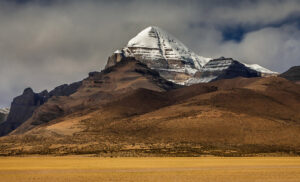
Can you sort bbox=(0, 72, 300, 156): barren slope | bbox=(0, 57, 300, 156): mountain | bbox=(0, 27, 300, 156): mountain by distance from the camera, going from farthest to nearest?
bbox=(0, 72, 300, 156): barren slope → bbox=(0, 57, 300, 156): mountain → bbox=(0, 27, 300, 156): mountain

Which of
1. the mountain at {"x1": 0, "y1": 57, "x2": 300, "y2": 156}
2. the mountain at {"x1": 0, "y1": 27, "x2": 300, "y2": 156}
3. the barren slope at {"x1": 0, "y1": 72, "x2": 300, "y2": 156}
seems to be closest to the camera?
the mountain at {"x1": 0, "y1": 27, "x2": 300, "y2": 156}

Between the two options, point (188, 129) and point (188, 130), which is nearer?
point (188, 130)

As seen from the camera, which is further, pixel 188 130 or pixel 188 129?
pixel 188 129

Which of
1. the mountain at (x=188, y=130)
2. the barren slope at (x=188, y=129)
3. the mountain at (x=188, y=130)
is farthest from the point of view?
the barren slope at (x=188, y=129)

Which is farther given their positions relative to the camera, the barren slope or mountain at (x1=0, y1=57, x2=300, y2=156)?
the barren slope

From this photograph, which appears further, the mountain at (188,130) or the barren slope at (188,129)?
the barren slope at (188,129)

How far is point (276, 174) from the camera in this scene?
152 feet

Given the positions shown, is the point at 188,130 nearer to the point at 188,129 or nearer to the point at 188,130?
the point at 188,130

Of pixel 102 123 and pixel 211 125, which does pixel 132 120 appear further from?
pixel 211 125

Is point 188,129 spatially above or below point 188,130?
above

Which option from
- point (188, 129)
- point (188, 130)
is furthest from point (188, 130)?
point (188, 129)

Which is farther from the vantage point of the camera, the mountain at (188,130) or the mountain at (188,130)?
the mountain at (188,130)

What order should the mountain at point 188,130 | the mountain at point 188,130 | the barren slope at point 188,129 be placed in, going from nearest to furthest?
the mountain at point 188,130 → the mountain at point 188,130 → the barren slope at point 188,129

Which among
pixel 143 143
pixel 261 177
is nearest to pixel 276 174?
pixel 261 177
